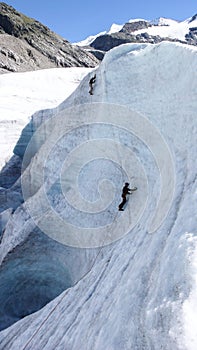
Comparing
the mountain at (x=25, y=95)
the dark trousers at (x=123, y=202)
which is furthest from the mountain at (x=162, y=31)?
the dark trousers at (x=123, y=202)

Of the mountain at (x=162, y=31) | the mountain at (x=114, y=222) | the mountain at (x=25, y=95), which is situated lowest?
the mountain at (x=114, y=222)

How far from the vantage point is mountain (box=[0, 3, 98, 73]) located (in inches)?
2158

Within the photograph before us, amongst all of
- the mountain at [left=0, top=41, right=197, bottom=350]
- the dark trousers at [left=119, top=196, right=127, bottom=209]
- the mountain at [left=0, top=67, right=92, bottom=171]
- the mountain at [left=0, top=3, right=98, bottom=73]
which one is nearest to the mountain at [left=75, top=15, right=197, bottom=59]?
the mountain at [left=0, top=3, right=98, bottom=73]

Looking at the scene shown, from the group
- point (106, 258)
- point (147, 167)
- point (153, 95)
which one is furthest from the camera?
point (153, 95)

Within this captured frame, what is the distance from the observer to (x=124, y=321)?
5137mm

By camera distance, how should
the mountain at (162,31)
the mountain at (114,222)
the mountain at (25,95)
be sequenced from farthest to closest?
the mountain at (162,31) < the mountain at (25,95) < the mountain at (114,222)

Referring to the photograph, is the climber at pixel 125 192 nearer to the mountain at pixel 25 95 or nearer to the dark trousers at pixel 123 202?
the dark trousers at pixel 123 202

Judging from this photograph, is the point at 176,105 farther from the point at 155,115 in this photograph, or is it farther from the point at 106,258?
the point at 106,258

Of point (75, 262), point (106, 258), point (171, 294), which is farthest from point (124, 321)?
point (75, 262)

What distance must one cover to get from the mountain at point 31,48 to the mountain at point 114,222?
40.9m

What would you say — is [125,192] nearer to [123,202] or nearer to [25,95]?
[123,202]

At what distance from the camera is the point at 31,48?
62.6m

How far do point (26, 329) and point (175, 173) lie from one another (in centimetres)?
559

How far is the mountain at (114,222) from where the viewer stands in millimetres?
5008
